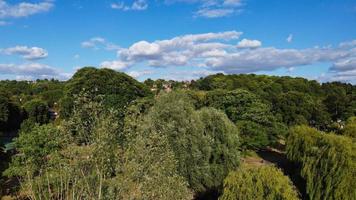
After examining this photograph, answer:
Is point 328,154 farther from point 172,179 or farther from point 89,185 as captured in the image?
point 89,185

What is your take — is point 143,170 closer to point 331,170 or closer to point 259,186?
point 259,186

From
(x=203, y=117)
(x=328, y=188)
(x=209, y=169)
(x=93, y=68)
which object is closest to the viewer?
Result: (x=328, y=188)

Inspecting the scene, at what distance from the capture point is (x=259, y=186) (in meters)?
19.6

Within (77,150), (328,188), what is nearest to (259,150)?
(328,188)

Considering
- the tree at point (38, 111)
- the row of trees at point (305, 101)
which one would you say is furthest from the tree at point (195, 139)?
the tree at point (38, 111)

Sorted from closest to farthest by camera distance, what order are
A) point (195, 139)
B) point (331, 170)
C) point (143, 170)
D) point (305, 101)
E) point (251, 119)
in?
1. point (143, 170)
2. point (331, 170)
3. point (195, 139)
4. point (251, 119)
5. point (305, 101)

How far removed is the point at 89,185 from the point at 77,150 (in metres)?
1.70

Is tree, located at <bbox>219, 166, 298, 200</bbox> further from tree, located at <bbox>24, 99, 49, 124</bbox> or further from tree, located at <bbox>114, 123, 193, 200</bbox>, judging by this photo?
tree, located at <bbox>24, 99, 49, 124</bbox>

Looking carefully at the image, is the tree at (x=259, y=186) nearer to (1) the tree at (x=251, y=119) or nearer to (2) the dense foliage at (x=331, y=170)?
(2) the dense foliage at (x=331, y=170)

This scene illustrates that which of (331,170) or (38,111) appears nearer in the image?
(331,170)

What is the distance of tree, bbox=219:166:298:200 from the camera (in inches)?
751

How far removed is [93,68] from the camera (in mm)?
65625

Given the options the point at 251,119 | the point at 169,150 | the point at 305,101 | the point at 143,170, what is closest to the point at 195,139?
the point at 169,150

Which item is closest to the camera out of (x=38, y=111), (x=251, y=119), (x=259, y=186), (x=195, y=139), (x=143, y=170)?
(x=143, y=170)
